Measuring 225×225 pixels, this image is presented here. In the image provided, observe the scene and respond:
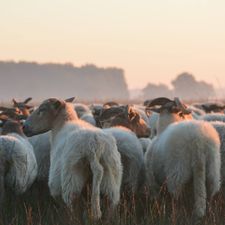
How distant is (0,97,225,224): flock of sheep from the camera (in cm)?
706

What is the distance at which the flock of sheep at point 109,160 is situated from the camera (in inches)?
278

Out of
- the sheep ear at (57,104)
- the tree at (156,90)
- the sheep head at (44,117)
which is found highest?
the sheep ear at (57,104)

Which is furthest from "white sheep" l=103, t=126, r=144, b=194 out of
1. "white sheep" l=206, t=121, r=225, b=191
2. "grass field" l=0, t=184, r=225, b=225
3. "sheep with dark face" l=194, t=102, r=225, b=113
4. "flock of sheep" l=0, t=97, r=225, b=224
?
"sheep with dark face" l=194, t=102, r=225, b=113

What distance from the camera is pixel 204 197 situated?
757 centimetres

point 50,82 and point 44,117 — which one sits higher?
point 44,117

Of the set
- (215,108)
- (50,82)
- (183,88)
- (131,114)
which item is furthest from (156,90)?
(131,114)

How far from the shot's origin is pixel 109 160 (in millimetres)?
7148

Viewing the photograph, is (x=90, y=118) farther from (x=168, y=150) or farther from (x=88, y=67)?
(x=88, y=67)

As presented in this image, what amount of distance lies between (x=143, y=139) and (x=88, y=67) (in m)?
120

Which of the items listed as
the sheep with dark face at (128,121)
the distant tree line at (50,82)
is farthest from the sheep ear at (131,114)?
the distant tree line at (50,82)

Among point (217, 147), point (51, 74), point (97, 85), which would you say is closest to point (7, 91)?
point (51, 74)

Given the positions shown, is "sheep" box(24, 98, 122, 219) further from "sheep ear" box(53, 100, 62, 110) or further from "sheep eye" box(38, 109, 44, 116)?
"sheep eye" box(38, 109, 44, 116)

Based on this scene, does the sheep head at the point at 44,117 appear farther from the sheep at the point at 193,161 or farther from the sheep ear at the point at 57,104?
the sheep at the point at 193,161

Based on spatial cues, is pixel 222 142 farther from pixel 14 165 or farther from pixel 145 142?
pixel 14 165
